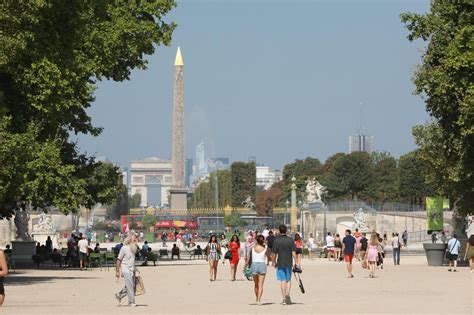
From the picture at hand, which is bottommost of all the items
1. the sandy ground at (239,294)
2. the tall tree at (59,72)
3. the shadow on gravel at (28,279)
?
the sandy ground at (239,294)

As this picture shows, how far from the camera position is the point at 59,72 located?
38125 mm

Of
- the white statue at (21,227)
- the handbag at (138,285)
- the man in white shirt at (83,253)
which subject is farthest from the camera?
the white statue at (21,227)

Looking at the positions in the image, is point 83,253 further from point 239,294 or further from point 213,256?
point 239,294

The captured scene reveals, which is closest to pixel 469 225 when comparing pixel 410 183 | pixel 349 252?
pixel 349 252

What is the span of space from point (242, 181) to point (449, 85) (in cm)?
14425

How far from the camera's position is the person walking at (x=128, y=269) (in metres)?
26.5

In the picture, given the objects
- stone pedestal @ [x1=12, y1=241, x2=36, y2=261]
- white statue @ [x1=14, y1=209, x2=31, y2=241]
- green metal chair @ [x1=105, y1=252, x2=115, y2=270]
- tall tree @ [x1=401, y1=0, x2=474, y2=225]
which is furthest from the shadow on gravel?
white statue @ [x1=14, y1=209, x2=31, y2=241]

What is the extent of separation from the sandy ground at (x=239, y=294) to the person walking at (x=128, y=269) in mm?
413

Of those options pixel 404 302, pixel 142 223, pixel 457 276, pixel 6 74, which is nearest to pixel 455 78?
pixel 457 276

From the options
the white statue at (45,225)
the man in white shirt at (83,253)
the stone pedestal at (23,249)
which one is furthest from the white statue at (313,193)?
the man in white shirt at (83,253)

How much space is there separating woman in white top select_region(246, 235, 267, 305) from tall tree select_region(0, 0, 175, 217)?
1010 centimetres

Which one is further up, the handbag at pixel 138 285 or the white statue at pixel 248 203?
the white statue at pixel 248 203

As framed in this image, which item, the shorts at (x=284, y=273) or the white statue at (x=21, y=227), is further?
the white statue at (x=21, y=227)

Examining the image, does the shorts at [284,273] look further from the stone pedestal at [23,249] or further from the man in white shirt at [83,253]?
the stone pedestal at [23,249]
